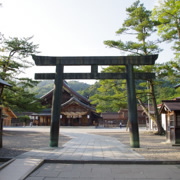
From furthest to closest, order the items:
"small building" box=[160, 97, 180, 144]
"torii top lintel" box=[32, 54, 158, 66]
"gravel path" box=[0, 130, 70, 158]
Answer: "small building" box=[160, 97, 180, 144], "torii top lintel" box=[32, 54, 158, 66], "gravel path" box=[0, 130, 70, 158]

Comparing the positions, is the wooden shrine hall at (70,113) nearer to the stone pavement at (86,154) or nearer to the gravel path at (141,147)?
the gravel path at (141,147)

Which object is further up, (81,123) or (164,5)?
(164,5)

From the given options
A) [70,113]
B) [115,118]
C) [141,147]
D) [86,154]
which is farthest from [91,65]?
[115,118]

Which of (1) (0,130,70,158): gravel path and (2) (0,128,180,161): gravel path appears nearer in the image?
→ (2) (0,128,180,161): gravel path

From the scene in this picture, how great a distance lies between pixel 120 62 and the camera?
10.2m

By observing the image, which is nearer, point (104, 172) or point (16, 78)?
point (104, 172)

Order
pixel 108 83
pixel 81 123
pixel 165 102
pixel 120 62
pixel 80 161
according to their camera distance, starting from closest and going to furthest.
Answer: pixel 80 161, pixel 120 62, pixel 165 102, pixel 108 83, pixel 81 123

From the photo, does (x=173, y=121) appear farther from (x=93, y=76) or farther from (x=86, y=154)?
(x=86, y=154)

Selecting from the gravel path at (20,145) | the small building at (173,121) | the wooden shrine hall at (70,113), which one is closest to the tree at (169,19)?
the small building at (173,121)

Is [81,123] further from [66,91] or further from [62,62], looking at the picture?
[62,62]

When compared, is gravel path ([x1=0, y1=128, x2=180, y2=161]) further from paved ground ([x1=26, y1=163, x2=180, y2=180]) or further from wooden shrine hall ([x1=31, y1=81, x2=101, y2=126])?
wooden shrine hall ([x1=31, y1=81, x2=101, y2=126])

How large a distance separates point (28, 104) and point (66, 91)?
22.0m

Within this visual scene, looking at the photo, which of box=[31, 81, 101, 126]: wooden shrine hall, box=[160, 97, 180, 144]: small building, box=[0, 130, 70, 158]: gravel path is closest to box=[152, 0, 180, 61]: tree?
box=[160, 97, 180, 144]: small building

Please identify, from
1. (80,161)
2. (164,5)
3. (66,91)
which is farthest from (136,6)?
(66,91)
